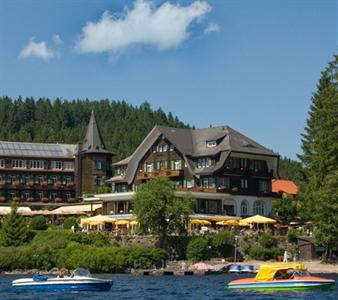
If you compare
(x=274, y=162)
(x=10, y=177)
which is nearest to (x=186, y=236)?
(x=274, y=162)

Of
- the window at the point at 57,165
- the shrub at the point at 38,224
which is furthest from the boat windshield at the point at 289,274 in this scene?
the window at the point at 57,165

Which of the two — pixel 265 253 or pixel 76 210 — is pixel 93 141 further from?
pixel 265 253

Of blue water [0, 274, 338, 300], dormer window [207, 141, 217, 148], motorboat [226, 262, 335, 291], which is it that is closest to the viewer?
blue water [0, 274, 338, 300]

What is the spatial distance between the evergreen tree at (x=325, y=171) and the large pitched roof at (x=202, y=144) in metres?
9.24

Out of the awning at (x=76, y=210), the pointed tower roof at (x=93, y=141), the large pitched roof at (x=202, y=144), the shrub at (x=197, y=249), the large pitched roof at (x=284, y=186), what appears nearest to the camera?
the shrub at (x=197, y=249)

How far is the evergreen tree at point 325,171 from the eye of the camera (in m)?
80.3

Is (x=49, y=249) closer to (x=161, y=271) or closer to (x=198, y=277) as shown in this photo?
(x=161, y=271)

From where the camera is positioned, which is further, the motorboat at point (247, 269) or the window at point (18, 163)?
the window at point (18, 163)

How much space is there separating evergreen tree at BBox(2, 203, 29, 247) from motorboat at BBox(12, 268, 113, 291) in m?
31.7

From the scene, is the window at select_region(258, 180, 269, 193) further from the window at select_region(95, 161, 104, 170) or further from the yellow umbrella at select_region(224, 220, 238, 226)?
the window at select_region(95, 161, 104, 170)

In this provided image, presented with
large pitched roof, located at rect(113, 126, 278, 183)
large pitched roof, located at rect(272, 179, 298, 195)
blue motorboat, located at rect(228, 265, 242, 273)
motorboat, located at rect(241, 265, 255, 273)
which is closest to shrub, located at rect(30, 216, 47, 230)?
large pitched roof, located at rect(113, 126, 278, 183)

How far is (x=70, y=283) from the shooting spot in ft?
198

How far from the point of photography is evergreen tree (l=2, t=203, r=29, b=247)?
93.3 meters

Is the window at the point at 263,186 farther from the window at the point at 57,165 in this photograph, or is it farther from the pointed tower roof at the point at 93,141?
the window at the point at 57,165
